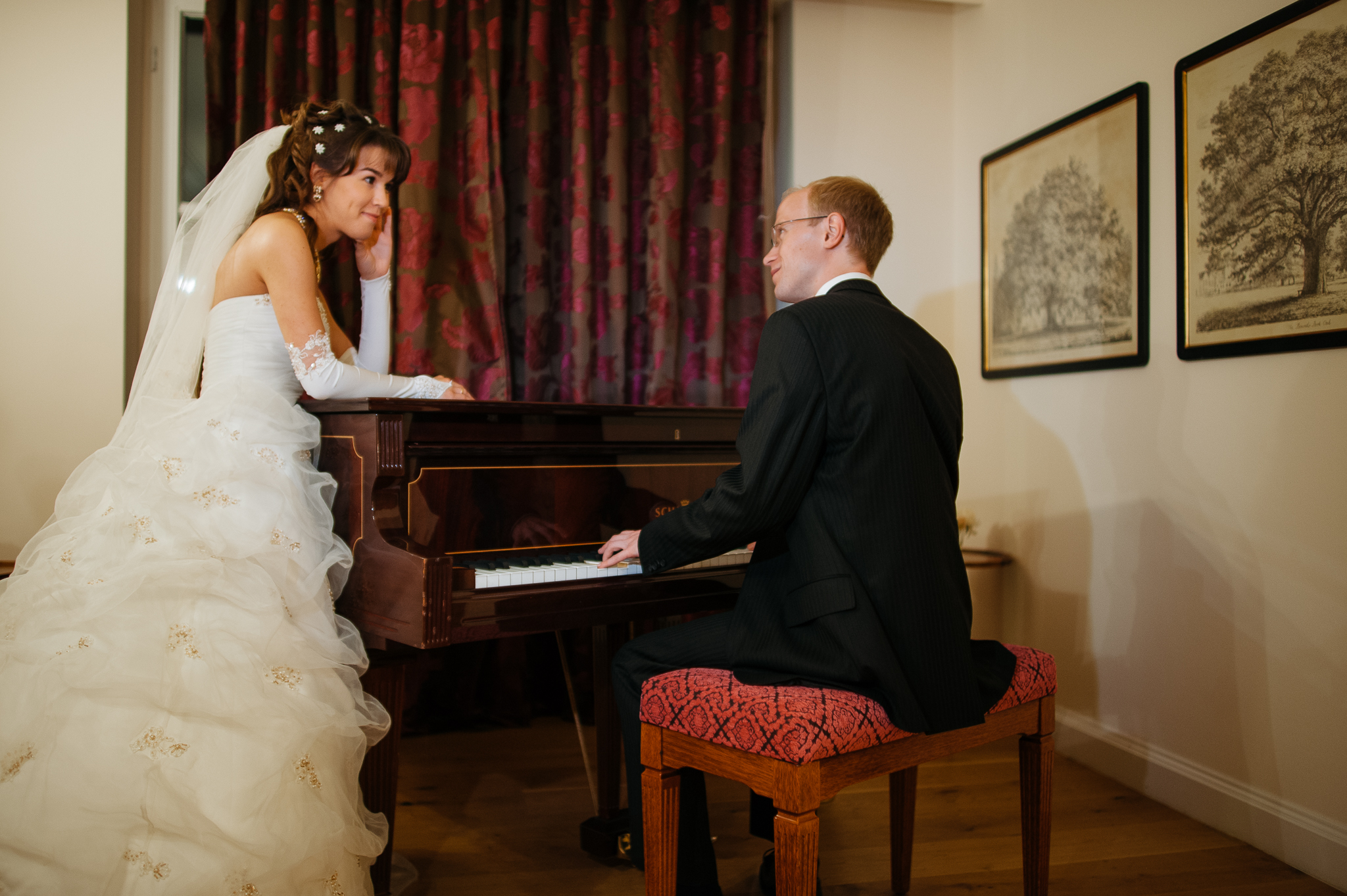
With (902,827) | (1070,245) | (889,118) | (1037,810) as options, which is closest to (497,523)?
(902,827)

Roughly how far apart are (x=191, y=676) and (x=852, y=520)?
1.26 metres

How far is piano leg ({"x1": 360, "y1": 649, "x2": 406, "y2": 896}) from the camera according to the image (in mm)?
2084

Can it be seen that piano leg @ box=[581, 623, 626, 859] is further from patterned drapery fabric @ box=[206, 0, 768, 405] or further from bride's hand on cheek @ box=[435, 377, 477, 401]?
patterned drapery fabric @ box=[206, 0, 768, 405]

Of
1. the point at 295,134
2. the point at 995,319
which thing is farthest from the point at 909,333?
the point at 995,319

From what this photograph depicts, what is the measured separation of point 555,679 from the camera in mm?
3578

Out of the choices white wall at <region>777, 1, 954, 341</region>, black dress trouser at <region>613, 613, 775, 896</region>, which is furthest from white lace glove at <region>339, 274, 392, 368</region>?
white wall at <region>777, 1, 954, 341</region>

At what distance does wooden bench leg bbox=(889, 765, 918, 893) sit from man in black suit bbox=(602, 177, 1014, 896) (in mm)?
500

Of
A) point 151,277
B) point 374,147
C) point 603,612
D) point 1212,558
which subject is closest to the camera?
point 603,612

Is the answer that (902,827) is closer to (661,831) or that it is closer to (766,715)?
(661,831)

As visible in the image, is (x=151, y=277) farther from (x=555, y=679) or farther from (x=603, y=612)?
(x=603, y=612)

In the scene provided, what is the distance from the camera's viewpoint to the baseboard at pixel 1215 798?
2.32 meters

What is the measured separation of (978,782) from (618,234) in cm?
232

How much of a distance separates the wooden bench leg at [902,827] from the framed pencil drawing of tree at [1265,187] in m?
1.55

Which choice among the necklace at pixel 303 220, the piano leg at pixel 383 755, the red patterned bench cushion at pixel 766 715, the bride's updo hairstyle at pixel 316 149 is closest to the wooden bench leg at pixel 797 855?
the red patterned bench cushion at pixel 766 715
